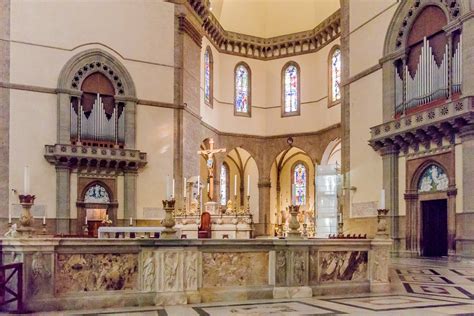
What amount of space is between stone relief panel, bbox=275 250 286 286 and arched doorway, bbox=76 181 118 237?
48.7ft

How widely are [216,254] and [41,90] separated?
52.8 ft

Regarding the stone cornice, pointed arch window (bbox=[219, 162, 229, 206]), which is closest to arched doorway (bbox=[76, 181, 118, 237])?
the stone cornice

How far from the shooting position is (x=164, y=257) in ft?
30.4

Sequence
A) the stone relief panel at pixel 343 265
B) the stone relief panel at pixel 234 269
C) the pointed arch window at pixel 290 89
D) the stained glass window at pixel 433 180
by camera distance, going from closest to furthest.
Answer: the stone relief panel at pixel 234 269 → the stone relief panel at pixel 343 265 → the stained glass window at pixel 433 180 → the pointed arch window at pixel 290 89

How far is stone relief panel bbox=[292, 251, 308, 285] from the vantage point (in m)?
10.1

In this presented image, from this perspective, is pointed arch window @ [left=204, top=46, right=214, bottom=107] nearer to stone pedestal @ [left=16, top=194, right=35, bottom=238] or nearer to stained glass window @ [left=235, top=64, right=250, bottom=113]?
stained glass window @ [left=235, top=64, right=250, bottom=113]

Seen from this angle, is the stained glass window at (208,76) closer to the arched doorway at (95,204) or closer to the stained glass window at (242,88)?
Result: the stained glass window at (242,88)

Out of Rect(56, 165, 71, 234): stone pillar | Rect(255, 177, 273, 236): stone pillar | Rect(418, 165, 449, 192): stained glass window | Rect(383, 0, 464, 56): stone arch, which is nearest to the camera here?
Rect(418, 165, 449, 192): stained glass window

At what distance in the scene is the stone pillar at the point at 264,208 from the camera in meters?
35.8

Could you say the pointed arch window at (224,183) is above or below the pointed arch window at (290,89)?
below

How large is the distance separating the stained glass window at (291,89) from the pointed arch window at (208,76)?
534cm

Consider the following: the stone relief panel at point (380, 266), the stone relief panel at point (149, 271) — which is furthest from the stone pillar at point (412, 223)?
the stone relief panel at point (149, 271)

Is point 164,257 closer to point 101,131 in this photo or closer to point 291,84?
point 101,131

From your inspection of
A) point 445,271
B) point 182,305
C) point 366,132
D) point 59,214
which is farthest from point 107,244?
point 366,132
